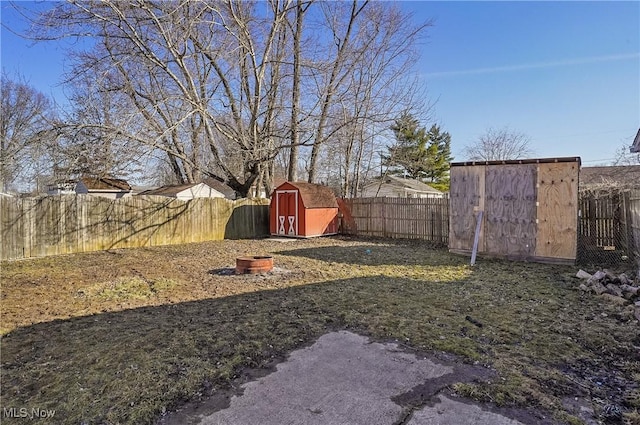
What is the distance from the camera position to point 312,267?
24.6ft

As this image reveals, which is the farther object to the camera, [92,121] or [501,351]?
[92,121]

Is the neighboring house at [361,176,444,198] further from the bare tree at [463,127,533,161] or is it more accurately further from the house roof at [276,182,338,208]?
the house roof at [276,182,338,208]

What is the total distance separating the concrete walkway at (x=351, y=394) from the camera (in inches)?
85.0

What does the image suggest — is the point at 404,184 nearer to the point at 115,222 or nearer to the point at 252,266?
the point at 115,222

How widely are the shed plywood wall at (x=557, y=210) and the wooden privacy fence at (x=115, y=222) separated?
33.1ft

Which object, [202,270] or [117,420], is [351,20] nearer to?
[202,270]

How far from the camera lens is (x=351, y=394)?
2.46 m

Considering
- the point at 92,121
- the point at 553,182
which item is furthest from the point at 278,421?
the point at 92,121

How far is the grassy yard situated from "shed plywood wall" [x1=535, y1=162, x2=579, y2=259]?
0.57 m

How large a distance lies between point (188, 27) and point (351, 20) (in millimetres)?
8738

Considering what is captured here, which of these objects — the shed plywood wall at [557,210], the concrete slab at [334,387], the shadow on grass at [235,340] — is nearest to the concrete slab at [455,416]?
the concrete slab at [334,387]

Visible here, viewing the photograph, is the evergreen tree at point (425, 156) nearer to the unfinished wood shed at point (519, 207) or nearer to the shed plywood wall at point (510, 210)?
the unfinished wood shed at point (519, 207)

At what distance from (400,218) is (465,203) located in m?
3.79

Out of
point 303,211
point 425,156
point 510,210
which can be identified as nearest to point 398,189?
point 425,156
